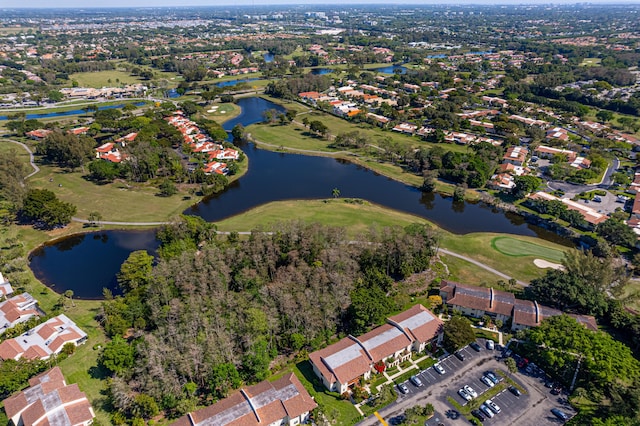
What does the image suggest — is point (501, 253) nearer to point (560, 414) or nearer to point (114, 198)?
point (560, 414)

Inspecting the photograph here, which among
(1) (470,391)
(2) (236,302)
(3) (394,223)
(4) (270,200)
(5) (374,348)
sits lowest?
(1) (470,391)

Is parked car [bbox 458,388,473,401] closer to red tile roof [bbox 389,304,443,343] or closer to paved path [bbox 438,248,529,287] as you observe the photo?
red tile roof [bbox 389,304,443,343]

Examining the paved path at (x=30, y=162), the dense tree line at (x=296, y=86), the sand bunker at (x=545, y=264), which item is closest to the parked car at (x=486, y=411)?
the sand bunker at (x=545, y=264)

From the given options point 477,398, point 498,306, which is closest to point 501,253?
point 498,306

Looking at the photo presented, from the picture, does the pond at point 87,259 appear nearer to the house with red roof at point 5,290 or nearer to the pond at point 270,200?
the pond at point 270,200

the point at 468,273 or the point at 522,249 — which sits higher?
the point at 522,249

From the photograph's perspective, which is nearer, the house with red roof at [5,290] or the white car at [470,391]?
the white car at [470,391]

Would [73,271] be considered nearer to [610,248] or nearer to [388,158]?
[388,158]
